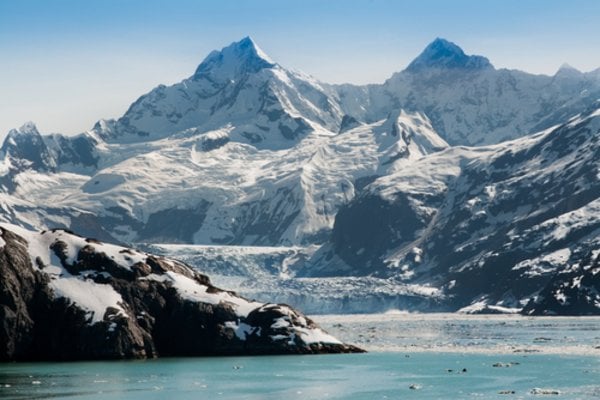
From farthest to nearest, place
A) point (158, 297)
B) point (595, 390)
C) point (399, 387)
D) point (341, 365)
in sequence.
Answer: point (158, 297) < point (341, 365) < point (399, 387) < point (595, 390)

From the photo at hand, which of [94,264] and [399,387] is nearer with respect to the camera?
[399,387]

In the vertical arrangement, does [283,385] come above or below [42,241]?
below

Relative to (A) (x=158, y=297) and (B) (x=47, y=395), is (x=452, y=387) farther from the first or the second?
(A) (x=158, y=297)

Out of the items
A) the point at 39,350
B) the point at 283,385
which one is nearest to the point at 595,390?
the point at 283,385

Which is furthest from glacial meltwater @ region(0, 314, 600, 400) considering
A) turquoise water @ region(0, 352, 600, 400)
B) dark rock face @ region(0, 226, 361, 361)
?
dark rock face @ region(0, 226, 361, 361)

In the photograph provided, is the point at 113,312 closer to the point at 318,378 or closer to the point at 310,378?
the point at 310,378

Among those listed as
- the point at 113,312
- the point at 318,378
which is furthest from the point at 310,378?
the point at 113,312
